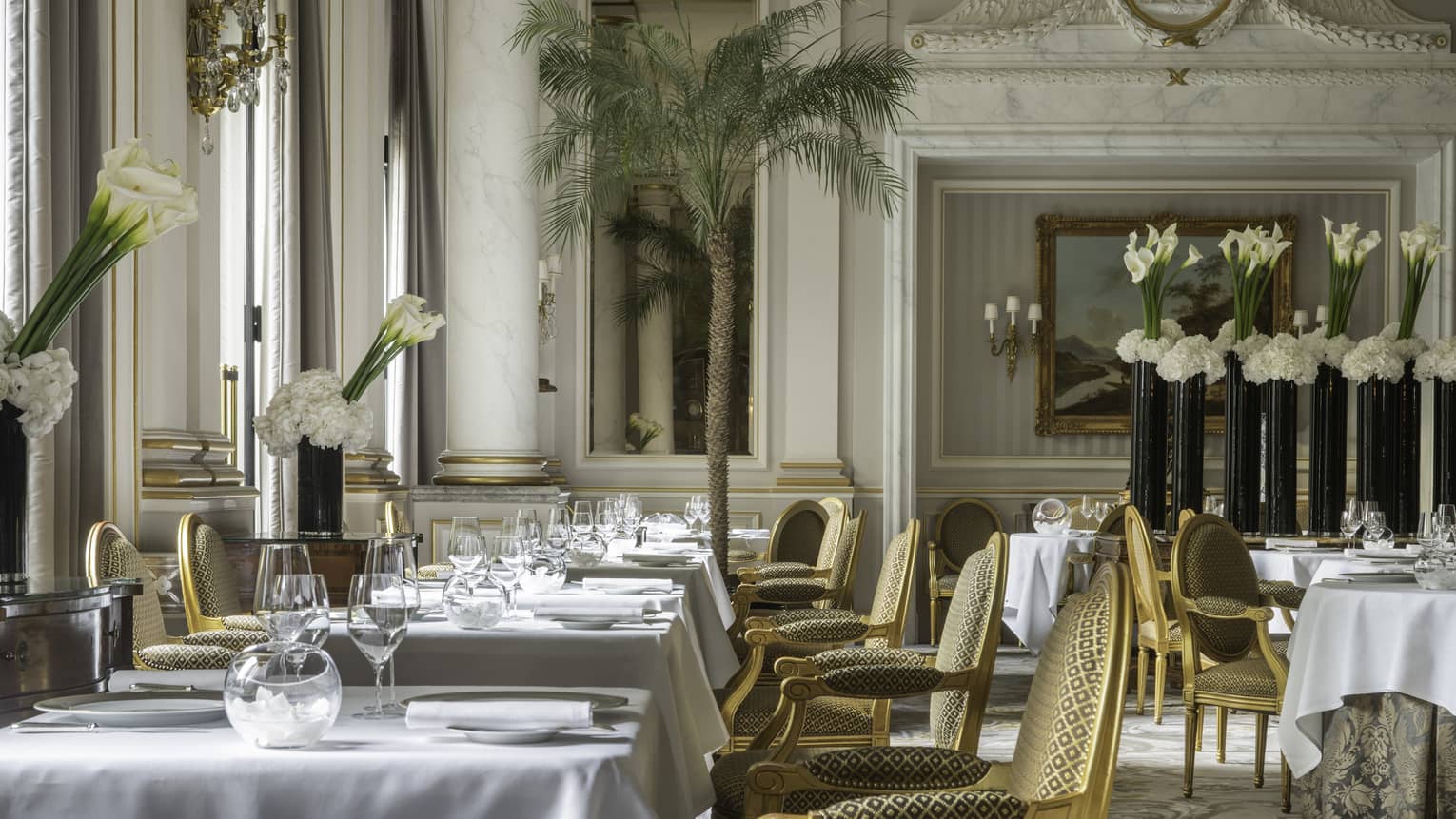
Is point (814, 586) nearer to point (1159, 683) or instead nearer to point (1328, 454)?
point (1159, 683)

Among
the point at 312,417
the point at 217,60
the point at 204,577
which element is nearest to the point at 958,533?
the point at 312,417

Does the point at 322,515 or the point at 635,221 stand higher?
the point at 635,221

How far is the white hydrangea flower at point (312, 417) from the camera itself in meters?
5.36

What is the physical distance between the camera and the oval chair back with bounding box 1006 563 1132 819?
2117 mm

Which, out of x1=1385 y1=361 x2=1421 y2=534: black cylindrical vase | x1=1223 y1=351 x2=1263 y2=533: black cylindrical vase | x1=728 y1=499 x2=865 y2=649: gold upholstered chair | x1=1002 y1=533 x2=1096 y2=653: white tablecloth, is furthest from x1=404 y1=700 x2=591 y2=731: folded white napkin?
x1=1002 y1=533 x2=1096 y2=653: white tablecloth

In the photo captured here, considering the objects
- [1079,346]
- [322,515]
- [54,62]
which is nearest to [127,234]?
[54,62]

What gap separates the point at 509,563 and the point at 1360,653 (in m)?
2.51

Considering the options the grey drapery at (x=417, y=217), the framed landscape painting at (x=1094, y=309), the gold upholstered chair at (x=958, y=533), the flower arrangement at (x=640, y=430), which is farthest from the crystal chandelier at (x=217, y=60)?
the framed landscape painting at (x=1094, y=309)

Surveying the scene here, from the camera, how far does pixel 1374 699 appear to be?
4328 mm

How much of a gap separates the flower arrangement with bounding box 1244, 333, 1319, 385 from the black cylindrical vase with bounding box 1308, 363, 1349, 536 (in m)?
0.24

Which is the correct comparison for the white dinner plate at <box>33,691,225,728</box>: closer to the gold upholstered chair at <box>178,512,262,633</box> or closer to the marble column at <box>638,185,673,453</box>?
the gold upholstered chair at <box>178,512,262,633</box>

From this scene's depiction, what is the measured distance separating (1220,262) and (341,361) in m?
6.47

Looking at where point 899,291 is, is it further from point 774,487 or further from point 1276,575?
point 1276,575

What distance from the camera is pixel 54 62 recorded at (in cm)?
456
